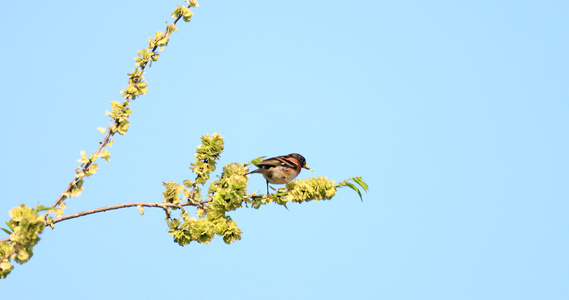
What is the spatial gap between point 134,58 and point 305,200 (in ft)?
11.5

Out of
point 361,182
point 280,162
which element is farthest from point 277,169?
point 361,182

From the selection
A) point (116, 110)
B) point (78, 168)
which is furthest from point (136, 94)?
point (78, 168)

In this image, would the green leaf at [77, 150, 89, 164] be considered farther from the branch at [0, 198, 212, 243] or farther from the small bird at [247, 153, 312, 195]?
the small bird at [247, 153, 312, 195]

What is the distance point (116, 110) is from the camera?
971 cm

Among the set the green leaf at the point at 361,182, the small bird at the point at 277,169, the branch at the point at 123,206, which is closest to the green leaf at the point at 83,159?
the branch at the point at 123,206

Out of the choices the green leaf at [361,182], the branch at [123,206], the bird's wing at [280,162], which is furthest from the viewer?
the bird's wing at [280,162]

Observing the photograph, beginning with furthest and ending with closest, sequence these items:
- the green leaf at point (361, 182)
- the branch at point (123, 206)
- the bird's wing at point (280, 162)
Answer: the bird's wing at point (280, 162)
the green leaf at point (361, 182)
the branch at point (123, 206)

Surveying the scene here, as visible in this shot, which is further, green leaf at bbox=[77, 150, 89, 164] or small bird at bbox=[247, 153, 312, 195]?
small bird at bbox=[247, 153, 312, 195]

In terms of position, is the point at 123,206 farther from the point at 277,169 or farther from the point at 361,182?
the point at 361,182

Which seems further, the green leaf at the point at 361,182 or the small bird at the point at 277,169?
the small bird at the point at 277,169

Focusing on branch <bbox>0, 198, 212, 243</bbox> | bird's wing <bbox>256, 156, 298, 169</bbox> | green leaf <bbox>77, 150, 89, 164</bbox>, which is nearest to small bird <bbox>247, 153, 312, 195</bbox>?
bird's wing <bbox>256, 156, 298, 169</bbox>

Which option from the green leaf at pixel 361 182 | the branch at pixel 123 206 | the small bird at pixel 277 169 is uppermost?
the small bird at pixel 277 169

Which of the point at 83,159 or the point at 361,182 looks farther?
the point at 361,182

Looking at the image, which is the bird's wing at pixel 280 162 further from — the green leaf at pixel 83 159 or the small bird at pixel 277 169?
the green leaf at pixel 83 159
